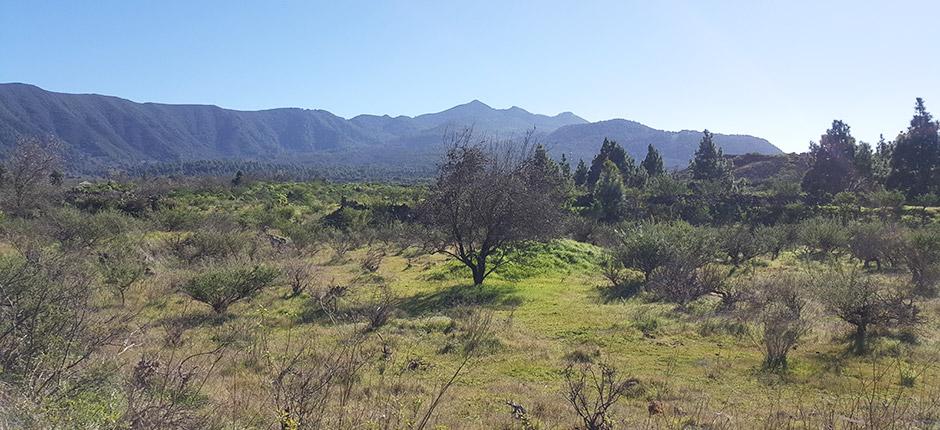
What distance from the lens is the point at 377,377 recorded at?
8.29m

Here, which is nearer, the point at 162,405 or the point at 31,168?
the point at 162,405

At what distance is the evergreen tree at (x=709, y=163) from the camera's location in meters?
63.5

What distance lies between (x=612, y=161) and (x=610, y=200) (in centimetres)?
2174

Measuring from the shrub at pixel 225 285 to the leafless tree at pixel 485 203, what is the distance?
580 centimetres

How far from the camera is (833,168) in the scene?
2136 inches

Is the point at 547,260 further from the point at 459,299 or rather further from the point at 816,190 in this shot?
the point at 816,190

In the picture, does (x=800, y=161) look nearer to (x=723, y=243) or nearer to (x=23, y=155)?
(x=723, y=243)

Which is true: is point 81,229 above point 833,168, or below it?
below

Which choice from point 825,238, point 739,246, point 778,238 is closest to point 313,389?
point 739,246

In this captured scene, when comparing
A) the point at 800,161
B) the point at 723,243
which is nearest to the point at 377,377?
the point at 723,243

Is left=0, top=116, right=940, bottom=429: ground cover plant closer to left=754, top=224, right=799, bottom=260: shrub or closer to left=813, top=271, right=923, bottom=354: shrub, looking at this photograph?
left=813, top=271, right=923, bottom=354: shrub

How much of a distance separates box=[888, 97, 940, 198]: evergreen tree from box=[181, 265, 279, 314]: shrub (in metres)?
54.9

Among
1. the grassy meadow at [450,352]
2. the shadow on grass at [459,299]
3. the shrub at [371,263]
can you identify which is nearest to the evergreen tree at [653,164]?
the grassy meadow at [450,352]

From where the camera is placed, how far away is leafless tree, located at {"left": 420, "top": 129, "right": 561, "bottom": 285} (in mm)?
17531
